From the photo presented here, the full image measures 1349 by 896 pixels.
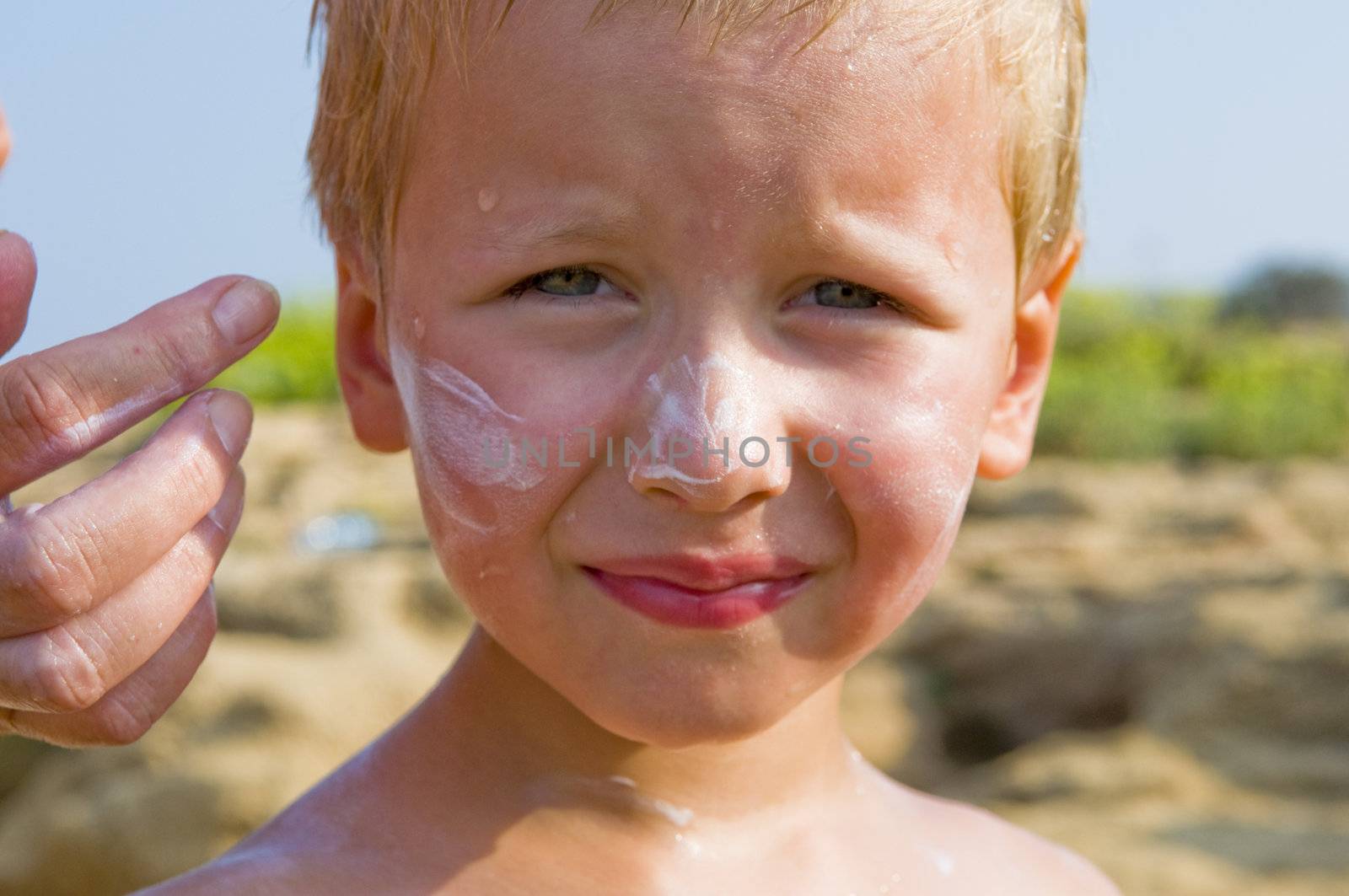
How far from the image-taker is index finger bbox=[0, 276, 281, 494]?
56.2 inches

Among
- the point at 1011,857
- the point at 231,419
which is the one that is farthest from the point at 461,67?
the point at 1011,857

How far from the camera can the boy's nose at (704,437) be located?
4.95ft

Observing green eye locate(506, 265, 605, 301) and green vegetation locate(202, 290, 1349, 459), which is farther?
green vegetation locate(202, 290, 1349, 459)

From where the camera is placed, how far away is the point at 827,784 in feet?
6.91

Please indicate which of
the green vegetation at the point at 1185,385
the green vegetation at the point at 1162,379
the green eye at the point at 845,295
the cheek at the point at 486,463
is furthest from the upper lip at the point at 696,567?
the green vegetation at the point at 1185,385

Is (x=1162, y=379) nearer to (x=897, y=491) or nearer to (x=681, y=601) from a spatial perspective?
(x=897, y=491)

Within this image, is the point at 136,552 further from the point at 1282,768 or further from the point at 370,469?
the point at 370,469

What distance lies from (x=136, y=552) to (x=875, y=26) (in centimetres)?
99

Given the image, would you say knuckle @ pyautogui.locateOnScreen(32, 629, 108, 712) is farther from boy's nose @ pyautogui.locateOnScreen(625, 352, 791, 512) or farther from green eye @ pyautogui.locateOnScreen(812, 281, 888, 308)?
green eye @ pyautogui.locateOnScreen(812, 281, 888, 308)

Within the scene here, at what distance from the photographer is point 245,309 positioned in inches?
62.4

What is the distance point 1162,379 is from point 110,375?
1611 centimetres

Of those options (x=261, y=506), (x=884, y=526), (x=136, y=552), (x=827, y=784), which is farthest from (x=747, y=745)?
(x=261, y=506)

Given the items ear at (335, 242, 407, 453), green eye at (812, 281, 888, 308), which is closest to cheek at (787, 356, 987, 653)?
green eye at (812, 281, 888, 308)

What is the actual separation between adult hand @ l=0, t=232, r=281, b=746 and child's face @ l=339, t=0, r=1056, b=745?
27cm
